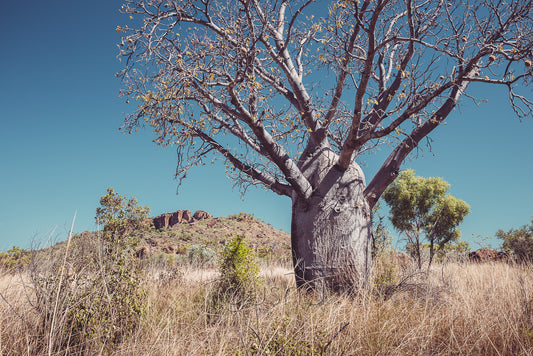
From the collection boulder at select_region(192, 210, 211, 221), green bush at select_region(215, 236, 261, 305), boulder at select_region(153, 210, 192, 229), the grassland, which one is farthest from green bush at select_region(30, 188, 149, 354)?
boulder at select_region(153, 210, 192, 229)

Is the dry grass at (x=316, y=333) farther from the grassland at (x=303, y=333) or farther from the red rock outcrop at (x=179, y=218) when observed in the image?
the red rock outcrop at (x=179, y=218)

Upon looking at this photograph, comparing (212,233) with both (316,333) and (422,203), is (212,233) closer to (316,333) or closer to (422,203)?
(422,203)

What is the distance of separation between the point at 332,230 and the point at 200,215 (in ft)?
145

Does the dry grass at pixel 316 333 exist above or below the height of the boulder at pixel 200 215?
below

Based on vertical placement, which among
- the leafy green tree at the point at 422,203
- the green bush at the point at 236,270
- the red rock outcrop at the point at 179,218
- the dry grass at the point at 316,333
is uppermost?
the red rock outcrop at the point at 179,218

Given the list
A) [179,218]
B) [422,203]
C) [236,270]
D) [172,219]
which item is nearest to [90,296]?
[236,270]

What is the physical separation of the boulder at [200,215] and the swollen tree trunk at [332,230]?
4245cm

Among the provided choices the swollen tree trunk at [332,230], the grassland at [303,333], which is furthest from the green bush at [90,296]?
the swollen tree trunk at [332,230]

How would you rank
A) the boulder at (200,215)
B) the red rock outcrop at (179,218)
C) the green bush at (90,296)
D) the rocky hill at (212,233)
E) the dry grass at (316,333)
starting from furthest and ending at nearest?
the red rock outcrop at (179,218), the boulder at (200,215), the rocky hill at (212,233), the green bush at (90,296), the dry grass at (316,333)

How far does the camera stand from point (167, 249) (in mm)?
30359

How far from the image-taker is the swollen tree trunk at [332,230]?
4.86 m

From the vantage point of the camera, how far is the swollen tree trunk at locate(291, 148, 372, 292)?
4863 mm

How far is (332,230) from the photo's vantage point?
198 inches

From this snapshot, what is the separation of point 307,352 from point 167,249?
30.3 metres
